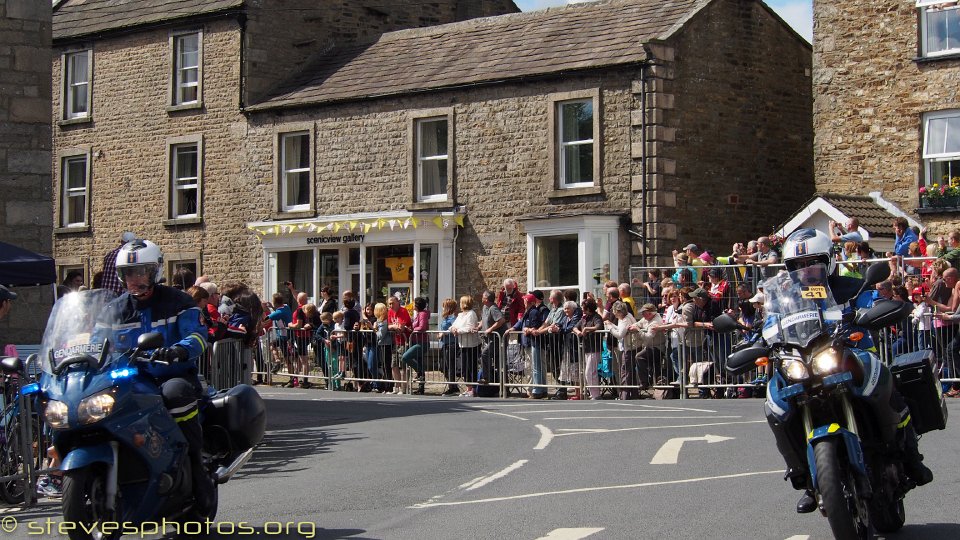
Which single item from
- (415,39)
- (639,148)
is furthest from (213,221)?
(639,148)

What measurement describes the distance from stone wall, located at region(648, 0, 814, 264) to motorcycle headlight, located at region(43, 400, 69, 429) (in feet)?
70.7

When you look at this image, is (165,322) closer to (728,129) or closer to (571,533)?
(571,533)

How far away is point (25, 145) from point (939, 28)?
1740 cm

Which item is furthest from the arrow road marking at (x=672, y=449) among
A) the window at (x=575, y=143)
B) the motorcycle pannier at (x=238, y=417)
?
the window at (x=575, y=143)

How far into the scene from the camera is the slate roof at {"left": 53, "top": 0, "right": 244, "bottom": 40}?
3656 cm

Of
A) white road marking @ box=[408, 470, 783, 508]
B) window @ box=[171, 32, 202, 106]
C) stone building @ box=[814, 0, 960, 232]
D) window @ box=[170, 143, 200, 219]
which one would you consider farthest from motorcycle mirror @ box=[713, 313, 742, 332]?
window @ box=[171, 32, 202, 106]

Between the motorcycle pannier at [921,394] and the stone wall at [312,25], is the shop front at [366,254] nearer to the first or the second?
the stone wall at [312,25]

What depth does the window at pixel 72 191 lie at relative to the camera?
128 ft

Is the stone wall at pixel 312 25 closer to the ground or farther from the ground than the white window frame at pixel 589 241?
farther from the ground

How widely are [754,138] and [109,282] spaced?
67.4 ft

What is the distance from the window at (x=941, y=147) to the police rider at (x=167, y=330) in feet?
70.3

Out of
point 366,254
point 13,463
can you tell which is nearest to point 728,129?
point 366,254

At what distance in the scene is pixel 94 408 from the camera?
25.4ft

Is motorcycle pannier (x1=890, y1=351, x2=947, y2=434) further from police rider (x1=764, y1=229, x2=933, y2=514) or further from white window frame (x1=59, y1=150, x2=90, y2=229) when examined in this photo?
white window frame (x1=59, y1=150, x2=90, y2=229)
